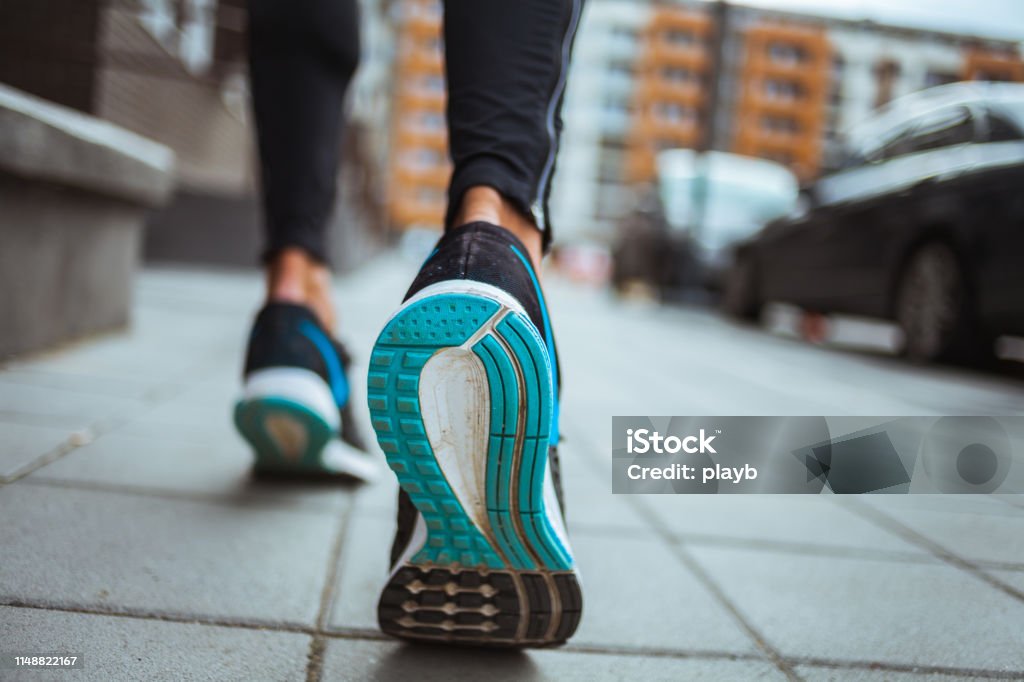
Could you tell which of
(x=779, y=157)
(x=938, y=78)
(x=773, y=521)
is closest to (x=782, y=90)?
(x=779, y=157)

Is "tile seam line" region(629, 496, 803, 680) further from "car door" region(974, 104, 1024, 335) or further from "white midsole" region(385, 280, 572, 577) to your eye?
"car door" region(974, 104, 1024, 335)

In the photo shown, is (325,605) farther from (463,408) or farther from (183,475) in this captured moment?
(183,475)

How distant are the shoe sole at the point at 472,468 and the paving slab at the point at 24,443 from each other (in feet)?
2.64

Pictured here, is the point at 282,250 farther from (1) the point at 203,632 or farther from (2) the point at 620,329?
(2) the point at 620,329

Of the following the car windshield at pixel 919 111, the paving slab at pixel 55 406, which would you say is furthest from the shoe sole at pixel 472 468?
the car windshield at pixel 919 111

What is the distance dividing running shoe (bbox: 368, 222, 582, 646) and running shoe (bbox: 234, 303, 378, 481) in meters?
0.52

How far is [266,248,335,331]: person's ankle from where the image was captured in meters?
1.51

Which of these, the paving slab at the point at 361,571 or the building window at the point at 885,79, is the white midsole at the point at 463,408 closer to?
the paving slab at the point at 361,571

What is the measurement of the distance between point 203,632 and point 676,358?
12.3 ft

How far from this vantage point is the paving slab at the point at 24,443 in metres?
1.41

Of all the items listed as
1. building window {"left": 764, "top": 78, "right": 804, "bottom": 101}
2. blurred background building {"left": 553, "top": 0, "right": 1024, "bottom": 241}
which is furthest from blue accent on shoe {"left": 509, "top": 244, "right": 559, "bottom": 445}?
building window {"left": 764, "top": 78, "right": 804, "bottom": 101}

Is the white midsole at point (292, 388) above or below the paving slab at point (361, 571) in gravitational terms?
above

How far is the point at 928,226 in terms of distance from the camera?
14.2 feet

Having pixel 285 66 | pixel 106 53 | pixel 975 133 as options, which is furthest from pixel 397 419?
pixel 106 53
